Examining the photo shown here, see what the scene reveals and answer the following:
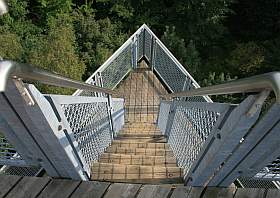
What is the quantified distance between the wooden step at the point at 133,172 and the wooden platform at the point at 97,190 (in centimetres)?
76

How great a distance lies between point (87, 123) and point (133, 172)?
0.44 meters

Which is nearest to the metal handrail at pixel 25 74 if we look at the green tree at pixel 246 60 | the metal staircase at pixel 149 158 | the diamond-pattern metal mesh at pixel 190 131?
the metal staircase at pixel 149 158

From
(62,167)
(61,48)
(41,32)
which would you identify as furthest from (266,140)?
(41,32)

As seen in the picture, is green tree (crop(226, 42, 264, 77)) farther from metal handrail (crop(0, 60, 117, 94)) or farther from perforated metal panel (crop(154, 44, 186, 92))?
metal handrail (crop(0, 60, 117, 94))

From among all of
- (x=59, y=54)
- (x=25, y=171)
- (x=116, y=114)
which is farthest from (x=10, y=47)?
(x=25, y=171)

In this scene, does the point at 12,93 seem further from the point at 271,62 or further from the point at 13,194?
the point at 271,62

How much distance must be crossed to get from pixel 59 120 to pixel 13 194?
397 mm

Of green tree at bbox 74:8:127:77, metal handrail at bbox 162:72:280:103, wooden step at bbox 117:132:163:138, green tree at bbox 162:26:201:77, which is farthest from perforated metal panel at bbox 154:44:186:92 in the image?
metal handrail at bbox 162:72:280:103

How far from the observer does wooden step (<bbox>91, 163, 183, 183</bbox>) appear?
2611 mm

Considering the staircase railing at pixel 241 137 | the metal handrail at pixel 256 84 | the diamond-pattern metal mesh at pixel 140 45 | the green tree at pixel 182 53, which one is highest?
the metal handrail at pixel 256 84

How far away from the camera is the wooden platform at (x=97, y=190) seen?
68.6 inches

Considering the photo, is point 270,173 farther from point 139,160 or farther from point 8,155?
point 139,160

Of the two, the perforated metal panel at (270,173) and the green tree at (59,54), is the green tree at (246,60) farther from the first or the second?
the perforated metal panel at (270,173)

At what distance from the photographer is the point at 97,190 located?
1771 millimetres
